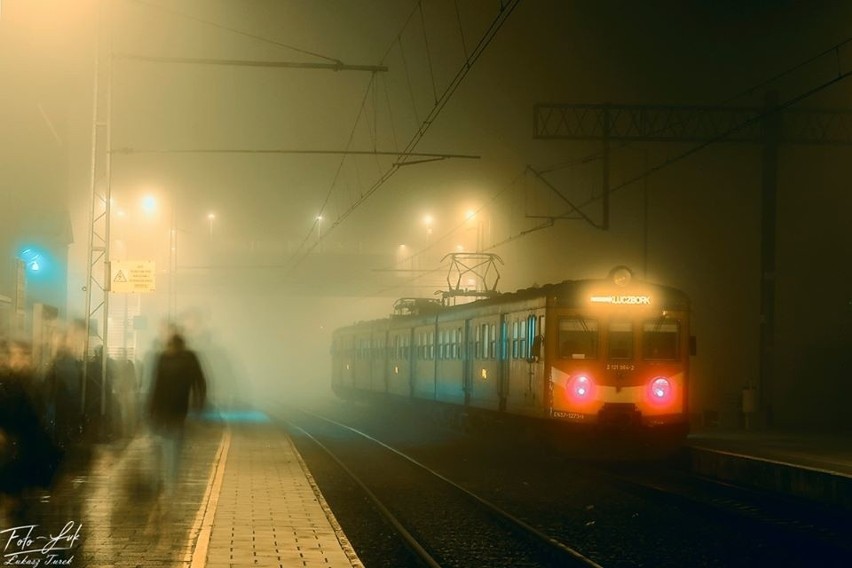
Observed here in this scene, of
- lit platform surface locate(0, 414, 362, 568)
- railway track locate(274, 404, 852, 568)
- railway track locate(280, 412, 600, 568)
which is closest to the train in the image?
railway track locate(274, 404, 852, 568)

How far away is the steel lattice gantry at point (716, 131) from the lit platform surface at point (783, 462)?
2979mm

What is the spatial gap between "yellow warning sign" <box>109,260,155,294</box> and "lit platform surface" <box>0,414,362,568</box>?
20.6 feet

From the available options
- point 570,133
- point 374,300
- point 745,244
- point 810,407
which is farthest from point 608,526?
point 374,300

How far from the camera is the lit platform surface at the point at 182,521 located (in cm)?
1012

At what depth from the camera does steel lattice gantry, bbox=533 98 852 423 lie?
2928 centimetres

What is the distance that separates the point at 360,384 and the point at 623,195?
40.7 feet

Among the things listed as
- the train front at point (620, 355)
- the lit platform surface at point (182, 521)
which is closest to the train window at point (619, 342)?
the train front at point (620, 355)

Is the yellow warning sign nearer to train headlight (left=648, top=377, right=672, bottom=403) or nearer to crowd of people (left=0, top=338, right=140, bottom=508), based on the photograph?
crowd of people (left=0, top=338, right=140, bottom=508)

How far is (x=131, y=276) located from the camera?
25.8 meters

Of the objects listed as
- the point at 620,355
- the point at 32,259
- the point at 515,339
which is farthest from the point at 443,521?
the point at 32,259

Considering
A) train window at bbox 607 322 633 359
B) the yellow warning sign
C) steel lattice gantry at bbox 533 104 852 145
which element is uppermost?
steel lattice gantry at bbox 533 104 852 145

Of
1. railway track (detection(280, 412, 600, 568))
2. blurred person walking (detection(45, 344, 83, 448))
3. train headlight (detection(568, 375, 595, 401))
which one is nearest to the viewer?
railway track (detection(280, 412, 600, 568))

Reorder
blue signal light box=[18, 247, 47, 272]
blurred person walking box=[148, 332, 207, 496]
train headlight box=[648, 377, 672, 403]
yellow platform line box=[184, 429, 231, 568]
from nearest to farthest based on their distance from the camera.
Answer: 1. yellow platform line box=[184, 429, 231, 568]
2. blurred person walking box=[148, 332, 207, 496]
3. train headlight box=[648, 377, 672, 403]
4. blue signal light box=[18, 247, 47, 272]

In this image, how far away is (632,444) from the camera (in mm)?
22312
